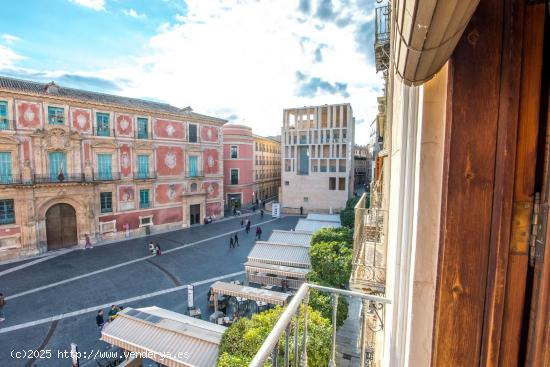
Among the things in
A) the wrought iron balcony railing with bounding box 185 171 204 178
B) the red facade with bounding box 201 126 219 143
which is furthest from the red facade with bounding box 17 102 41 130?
the red facade with bounding box 201 126 219 143

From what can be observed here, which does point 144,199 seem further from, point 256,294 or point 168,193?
point 256,294

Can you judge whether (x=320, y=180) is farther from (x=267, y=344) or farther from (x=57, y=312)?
(x=267, y=344)

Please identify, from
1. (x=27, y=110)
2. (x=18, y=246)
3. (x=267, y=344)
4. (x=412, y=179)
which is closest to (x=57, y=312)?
(x=18, y=246)

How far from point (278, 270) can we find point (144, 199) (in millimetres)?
17531

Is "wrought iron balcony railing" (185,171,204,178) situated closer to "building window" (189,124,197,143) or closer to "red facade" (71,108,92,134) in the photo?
"building window" (189,124,197,143)

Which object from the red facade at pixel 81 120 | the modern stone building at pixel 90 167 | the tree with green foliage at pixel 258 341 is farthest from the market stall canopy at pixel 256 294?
the red facade at pixel 81 120

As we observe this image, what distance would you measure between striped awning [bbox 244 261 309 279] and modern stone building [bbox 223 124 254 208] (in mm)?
24980

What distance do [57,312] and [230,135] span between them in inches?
1141

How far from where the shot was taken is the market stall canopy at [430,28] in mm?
666

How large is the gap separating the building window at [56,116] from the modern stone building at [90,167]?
57mm

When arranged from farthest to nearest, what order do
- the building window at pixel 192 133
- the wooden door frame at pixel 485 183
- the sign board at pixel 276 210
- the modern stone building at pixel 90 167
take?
the sign board at pixel 276 210
the building window at pixel 192 133
the modern stone building at pixel 90 167
the wooden door frame at pixel 485 183

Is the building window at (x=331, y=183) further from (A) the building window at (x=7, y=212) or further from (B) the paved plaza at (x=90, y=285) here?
(A) the building window at (x=7, y=212)

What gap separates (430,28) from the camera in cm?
73

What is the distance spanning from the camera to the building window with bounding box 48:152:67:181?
19647 mm
